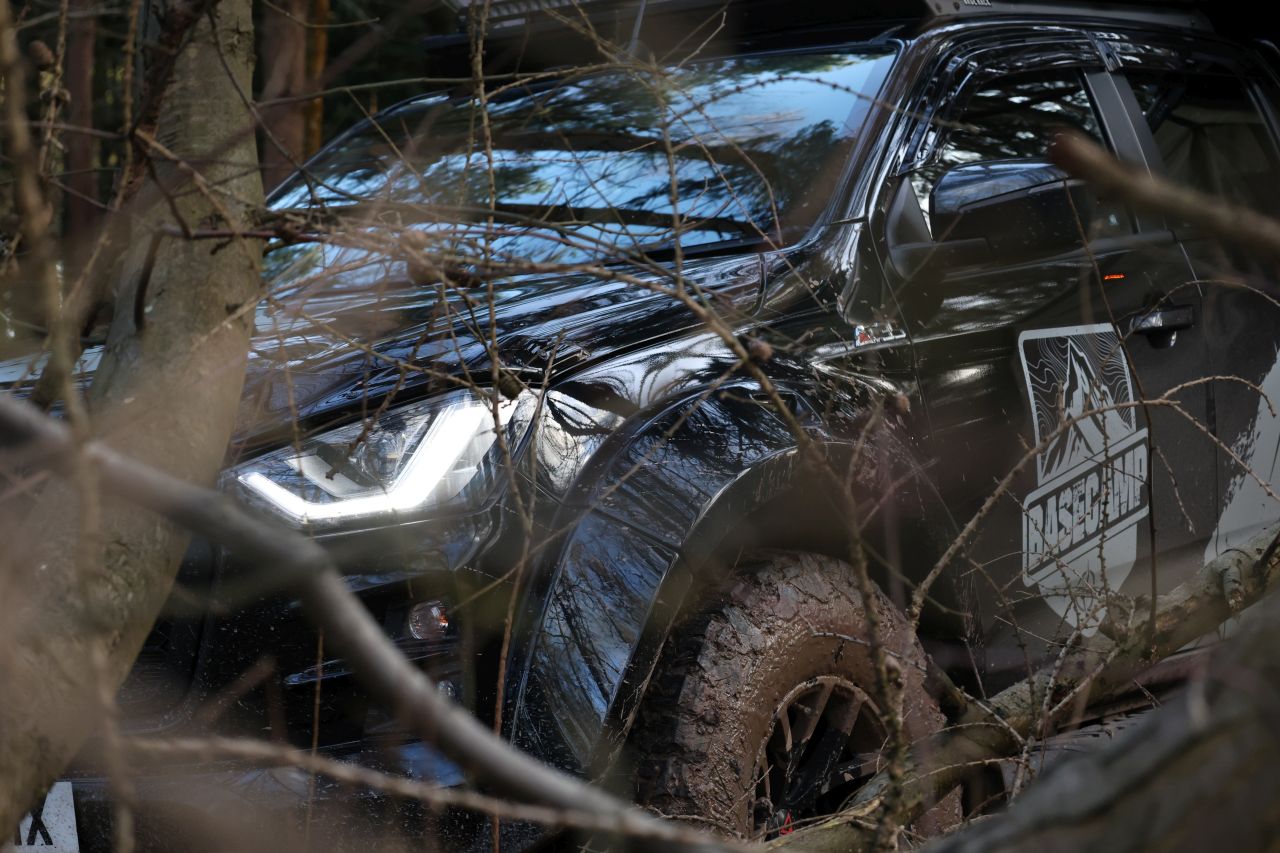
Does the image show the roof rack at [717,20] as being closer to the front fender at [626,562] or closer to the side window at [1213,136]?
the side window at [1213,136]

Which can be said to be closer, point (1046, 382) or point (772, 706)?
point (772, 706)

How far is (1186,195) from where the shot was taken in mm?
750

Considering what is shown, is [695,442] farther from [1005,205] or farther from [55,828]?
[55,828]

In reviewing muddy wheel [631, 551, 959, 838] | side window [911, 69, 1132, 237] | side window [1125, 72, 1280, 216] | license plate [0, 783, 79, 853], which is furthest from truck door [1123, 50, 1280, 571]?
license plate [0, 783, 79, 853]

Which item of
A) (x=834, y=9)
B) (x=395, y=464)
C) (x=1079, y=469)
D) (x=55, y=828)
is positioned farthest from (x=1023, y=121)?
(x=55, y=828)

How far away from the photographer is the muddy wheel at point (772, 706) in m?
2.13

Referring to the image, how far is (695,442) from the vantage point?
7.37 ft

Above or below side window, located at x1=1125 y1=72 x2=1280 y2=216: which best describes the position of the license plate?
below

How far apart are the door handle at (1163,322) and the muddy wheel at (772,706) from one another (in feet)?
3.63

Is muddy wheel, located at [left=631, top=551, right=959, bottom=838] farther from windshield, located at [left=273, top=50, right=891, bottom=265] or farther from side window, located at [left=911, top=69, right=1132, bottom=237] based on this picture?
side window, located at [left=911, top=69, right=1132, bottom=237]

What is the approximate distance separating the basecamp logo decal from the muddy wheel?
51 cm

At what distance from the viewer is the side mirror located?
8.91 ft

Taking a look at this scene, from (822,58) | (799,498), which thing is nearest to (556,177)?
(822,58)

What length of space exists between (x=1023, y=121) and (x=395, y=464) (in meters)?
2.11
